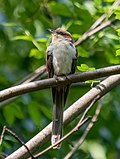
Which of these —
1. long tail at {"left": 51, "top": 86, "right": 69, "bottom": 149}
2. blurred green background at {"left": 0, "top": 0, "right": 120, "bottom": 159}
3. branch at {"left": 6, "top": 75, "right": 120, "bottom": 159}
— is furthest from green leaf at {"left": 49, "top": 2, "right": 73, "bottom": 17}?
branch at {"left": 6, "top": 75, "right": 120, "bottom": 159}

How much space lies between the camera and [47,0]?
20.0ft

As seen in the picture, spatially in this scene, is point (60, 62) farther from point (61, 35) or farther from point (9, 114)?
point (9, 114)

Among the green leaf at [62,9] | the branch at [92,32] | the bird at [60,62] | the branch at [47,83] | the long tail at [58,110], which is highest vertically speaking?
the green leaf at [62,9]

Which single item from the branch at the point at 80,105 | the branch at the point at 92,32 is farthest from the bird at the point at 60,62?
the branch at the point at 92,32

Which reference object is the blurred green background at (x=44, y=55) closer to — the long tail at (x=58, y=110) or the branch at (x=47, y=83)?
the long tail at (x=58, y=110)

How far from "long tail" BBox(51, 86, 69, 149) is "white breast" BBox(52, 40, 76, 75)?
0.61 ft

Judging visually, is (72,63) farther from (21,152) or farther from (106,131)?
(106,131)

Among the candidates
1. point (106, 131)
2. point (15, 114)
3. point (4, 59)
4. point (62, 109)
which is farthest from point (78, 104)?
point (4, 59)

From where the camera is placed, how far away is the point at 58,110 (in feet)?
16.0

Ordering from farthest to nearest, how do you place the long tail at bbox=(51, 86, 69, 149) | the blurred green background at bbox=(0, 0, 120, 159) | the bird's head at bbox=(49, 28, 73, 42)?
the blurred green background at bbox=(0, 0, 120, 159) → the bird's head at bbox=(49, 28, 73, 42) → the long tail at bbox=(51, 86, 69, 149)

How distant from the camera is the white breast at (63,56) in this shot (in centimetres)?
501

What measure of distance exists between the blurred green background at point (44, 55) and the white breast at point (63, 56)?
0.24m

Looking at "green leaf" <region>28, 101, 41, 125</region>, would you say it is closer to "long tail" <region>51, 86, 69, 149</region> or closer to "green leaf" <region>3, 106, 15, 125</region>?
"green leaf" <region>3, 106, 15, 125</region>

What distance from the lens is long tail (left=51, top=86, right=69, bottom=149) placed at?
465 cm
